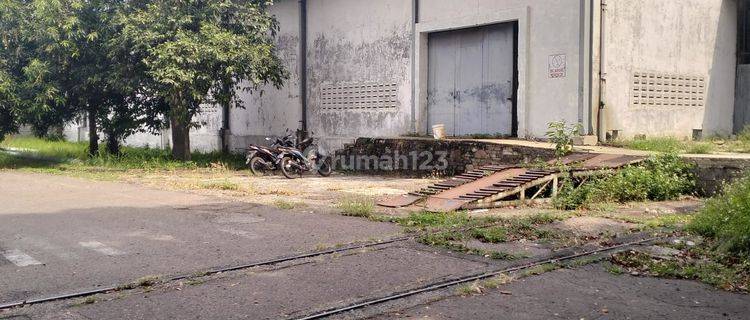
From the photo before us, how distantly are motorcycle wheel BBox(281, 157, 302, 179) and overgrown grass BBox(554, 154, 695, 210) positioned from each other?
22.5 feet

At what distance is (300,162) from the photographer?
14828 millimetres

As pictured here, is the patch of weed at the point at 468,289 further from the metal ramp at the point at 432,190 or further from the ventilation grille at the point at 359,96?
the ventilation grille at the point at 359,96

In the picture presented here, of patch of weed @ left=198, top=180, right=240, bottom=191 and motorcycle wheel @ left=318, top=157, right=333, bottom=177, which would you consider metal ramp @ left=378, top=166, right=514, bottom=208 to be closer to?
patch of weed @ left=198, top=180, right=240, bottom=191

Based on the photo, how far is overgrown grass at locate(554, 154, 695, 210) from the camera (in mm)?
9227

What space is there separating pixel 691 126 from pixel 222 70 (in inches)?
431

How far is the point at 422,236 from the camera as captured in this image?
22.0 feet

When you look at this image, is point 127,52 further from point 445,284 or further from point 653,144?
A: point 445,284

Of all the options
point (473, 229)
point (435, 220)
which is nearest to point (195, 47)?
point (435, 220)

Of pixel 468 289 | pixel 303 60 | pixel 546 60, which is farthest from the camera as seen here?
pixel 303 60

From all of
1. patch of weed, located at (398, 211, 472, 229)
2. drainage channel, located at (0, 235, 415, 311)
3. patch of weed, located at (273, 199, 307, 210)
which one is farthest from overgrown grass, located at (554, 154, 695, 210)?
patch of weed, located at (273, 199, 307, 210)

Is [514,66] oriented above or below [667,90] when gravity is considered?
above

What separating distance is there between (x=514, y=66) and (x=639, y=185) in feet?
16.1

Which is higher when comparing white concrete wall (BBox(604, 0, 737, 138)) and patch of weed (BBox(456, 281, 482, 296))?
white concrete wall (BBox(604, 0, 737, 138))

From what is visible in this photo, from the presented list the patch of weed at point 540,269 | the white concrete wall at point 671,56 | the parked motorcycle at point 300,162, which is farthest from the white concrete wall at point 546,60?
the patch of weed at point 540,269
